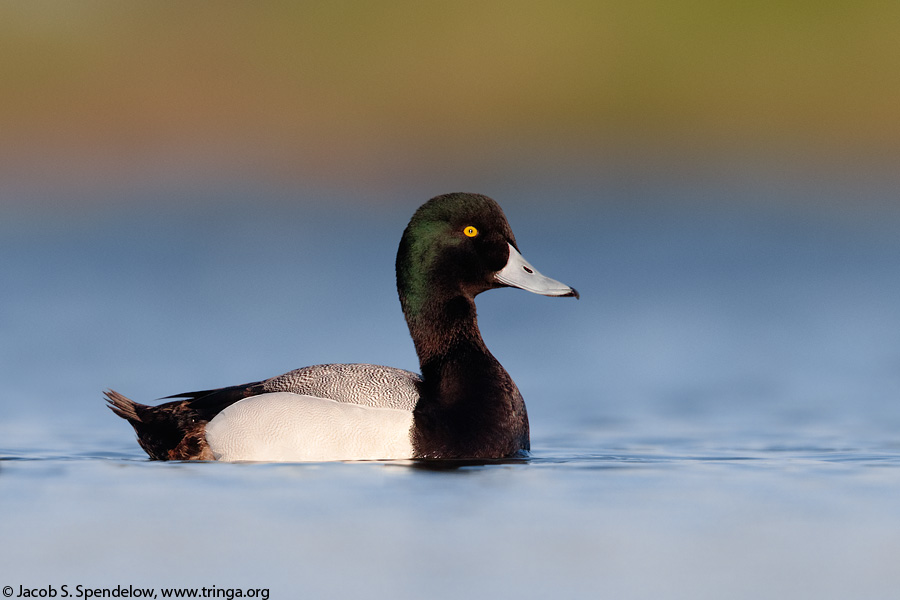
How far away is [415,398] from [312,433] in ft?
2.21

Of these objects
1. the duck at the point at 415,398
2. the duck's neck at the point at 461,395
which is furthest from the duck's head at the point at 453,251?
the duck's neck at the point at 461,395

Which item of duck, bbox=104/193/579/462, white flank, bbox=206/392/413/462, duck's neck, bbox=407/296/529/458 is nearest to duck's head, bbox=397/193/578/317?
duck, bbox=104/193/579/462

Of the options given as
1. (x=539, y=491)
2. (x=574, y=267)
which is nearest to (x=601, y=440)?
(x=539, y=491)

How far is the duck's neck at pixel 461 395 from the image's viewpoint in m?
8.88

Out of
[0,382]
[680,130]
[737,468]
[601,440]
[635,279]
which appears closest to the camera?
[737,468]

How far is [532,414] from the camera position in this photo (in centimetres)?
1162

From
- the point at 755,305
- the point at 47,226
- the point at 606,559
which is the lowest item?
the point at 606,559

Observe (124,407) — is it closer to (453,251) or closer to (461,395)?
(461,395)

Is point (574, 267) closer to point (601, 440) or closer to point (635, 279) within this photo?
point (635, 279)

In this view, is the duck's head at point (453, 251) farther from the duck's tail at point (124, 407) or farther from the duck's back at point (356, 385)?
the duck's tail at point (124, 407)

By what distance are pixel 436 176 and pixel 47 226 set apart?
5041 mm

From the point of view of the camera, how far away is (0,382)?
1276cm

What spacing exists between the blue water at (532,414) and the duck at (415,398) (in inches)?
12.7

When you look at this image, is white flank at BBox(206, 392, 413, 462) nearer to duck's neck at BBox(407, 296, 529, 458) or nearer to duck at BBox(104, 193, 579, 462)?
duck at BBox(104, 193, 579, 462)
